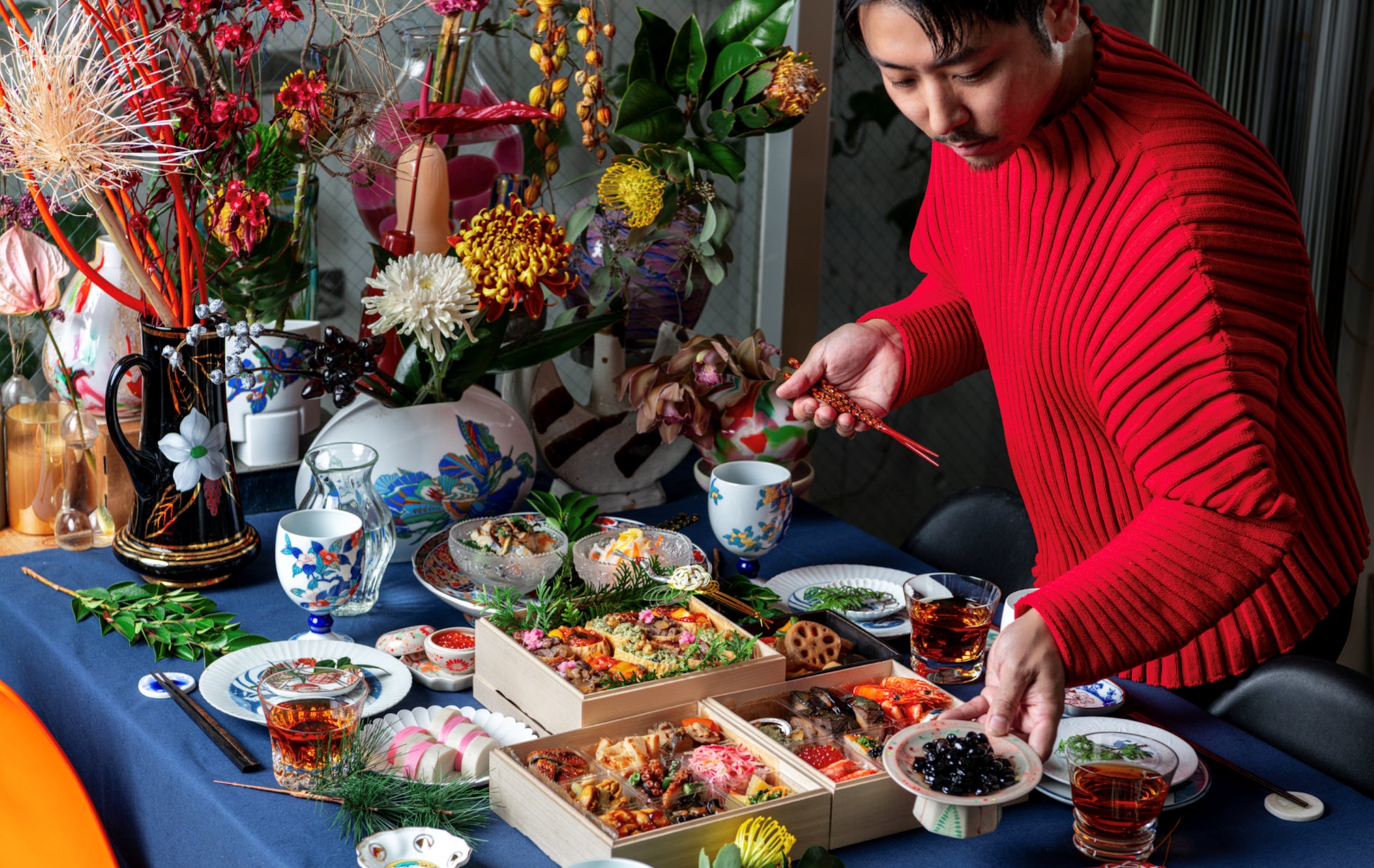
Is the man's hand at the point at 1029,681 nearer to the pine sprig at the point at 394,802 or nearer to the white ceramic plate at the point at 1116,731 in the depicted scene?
the white ceramic plate at the point at 1116,731

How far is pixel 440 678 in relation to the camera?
1341 millimetres

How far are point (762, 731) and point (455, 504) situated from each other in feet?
→ 2.25

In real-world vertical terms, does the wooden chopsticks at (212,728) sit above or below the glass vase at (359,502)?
below

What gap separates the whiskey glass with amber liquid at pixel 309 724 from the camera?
112cm

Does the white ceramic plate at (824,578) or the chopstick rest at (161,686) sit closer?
the chopstick rest at (161,686)

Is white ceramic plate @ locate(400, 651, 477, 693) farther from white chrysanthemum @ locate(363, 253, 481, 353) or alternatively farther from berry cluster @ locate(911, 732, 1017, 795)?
berry cluster @ locate(911, 732, 1017, 795)

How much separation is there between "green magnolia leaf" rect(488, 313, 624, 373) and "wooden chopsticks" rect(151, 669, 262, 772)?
2.03 feet

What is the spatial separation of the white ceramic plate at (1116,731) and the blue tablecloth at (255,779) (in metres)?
0.03

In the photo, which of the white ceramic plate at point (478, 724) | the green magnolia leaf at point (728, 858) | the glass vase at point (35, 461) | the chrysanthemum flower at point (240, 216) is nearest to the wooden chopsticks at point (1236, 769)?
the green magnolia leaf at point (728, 858)

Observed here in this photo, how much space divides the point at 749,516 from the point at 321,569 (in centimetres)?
55

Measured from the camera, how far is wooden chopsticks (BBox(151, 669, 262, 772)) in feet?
3.85

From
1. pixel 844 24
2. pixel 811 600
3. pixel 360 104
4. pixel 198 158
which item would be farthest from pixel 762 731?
pixel 360 104

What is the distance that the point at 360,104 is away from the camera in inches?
68.3

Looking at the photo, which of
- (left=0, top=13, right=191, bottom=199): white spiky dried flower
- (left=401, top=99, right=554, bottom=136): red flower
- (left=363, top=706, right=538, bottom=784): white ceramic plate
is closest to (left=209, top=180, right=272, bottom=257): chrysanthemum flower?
(left=0, top=13, right=191, bottom=199): white spiky dried flower
